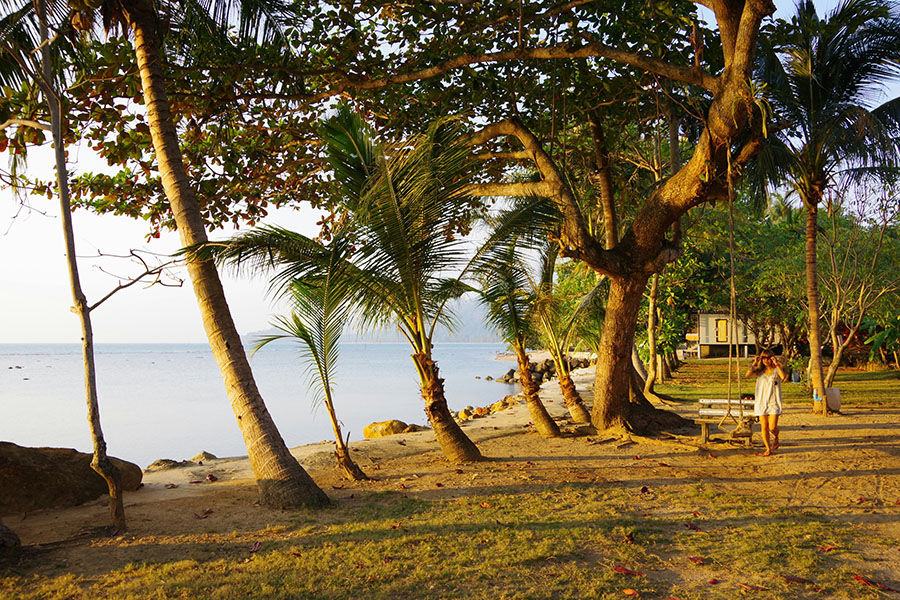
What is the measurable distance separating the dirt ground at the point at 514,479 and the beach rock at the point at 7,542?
161 mm

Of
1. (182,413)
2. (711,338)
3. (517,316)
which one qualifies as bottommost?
(182,413)

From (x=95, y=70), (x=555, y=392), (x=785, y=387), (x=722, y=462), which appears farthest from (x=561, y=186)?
(x=785, y=387)

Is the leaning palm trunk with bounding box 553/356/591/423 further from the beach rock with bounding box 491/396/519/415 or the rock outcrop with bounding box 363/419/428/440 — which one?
the beach rock with bounding box 491/396/519/415

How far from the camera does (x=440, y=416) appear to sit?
8.76 m

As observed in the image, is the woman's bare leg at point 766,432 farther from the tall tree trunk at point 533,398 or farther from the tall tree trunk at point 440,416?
the tall tree trunk at point 440,416

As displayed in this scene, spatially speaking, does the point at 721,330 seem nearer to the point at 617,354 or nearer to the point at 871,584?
the point at 617,354

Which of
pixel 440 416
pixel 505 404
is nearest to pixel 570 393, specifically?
pixel 440 416

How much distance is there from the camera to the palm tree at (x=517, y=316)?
423 inches

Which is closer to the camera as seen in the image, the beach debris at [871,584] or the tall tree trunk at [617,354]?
the beach debris at [871,584]

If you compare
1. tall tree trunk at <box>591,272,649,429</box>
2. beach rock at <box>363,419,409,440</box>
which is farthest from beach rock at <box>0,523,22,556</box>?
beach rock at <box>363,419,409,440</box>

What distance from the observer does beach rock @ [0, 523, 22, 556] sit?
16.6ft

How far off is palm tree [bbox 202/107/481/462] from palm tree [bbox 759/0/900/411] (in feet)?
23.8

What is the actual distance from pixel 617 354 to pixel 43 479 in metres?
7.91

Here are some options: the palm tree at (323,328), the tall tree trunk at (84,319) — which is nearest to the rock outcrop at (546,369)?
the palm tree at (323,328)
